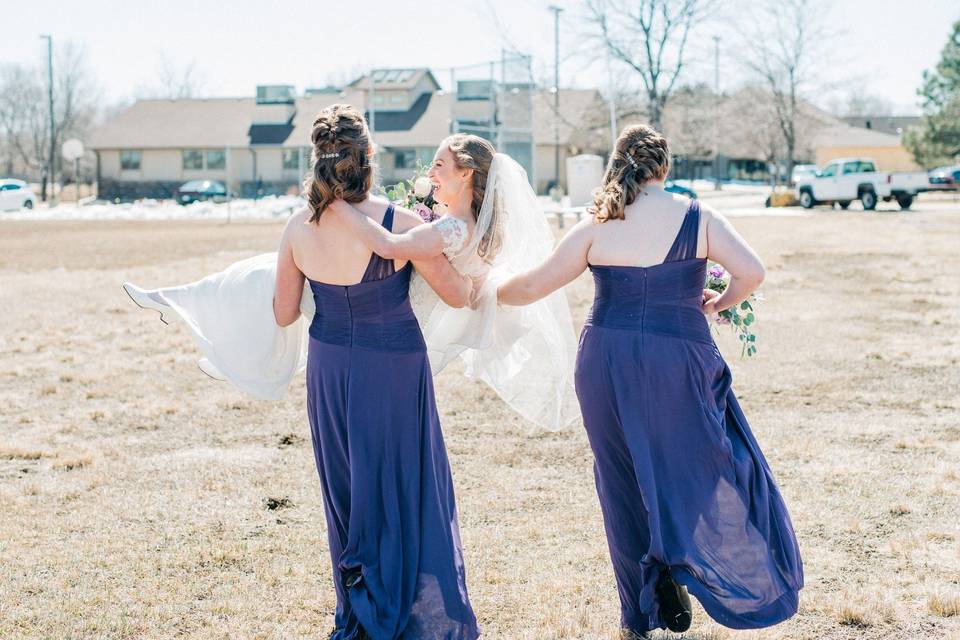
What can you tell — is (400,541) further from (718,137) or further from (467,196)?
(718,137)

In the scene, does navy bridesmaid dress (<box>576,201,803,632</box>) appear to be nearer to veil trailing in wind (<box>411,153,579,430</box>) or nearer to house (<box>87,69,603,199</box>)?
veil trailing in wind (<box>411,153,579,430</box>)

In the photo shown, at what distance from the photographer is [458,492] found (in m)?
6.15

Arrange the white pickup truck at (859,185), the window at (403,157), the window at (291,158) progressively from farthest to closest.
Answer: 1. the window at (291,158)
2. the window at (403,157)
3. the white pickup truck at (859,185)

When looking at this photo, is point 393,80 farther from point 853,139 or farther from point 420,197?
point 420,197

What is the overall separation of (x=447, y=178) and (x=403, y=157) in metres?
53.0

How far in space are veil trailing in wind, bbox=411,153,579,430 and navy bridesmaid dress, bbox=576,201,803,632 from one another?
1.83ft

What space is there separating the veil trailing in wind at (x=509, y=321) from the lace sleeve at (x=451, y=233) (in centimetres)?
28

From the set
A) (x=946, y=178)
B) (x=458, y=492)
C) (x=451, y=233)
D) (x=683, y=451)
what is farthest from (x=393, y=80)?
(x=683, y=451)

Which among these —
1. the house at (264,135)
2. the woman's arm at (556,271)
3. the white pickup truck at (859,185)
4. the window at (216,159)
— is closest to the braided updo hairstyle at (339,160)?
the woman's arm at (556,271)

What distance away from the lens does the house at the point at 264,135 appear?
2194 inches

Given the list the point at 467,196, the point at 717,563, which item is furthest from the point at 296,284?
the point at 717,563

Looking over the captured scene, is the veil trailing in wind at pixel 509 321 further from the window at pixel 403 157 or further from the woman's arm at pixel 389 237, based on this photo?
the window at pixel 403 157

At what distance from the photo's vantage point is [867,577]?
4.64m

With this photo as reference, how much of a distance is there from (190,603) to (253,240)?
75.0 feet
